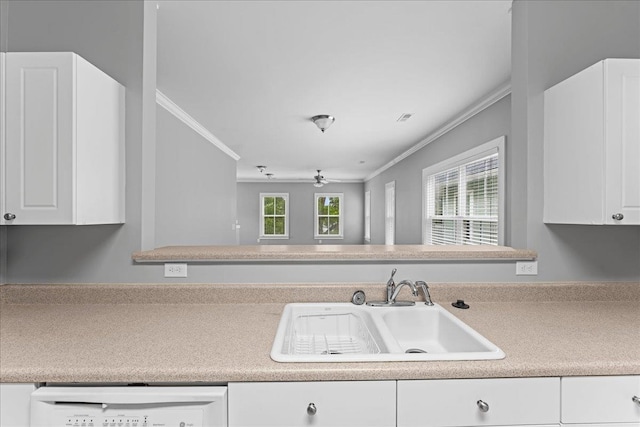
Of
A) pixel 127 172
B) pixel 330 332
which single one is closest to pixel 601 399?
pixel 330 332

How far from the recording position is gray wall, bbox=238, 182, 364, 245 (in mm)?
10445

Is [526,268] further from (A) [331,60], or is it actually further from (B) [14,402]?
(B) [14,402]

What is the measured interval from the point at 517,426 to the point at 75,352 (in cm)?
139

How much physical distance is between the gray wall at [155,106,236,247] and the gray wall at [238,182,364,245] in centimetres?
468

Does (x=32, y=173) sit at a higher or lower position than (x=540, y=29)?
→ lower

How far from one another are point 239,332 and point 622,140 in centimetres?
171

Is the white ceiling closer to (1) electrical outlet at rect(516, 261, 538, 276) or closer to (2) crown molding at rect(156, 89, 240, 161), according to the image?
(2) crown molding at rect(156, 89, 240, 161)

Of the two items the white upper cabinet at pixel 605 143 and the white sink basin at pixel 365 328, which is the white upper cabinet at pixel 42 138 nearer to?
the white sink basin at pixel 365 328

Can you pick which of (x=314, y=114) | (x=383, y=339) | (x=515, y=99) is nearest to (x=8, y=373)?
(x=383, y=339)

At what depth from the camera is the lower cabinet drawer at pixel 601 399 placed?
41.7 inches

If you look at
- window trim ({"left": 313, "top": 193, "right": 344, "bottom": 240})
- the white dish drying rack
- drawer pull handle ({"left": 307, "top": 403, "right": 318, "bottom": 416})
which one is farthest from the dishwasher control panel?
window trim ({"left": 313, "top": 193, "right": 344, "bottom": 240})

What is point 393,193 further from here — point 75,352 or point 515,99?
point 75,352

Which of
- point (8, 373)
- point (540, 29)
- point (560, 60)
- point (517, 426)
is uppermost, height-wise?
point (540, 29)

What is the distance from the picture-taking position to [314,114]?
3.88 meters
